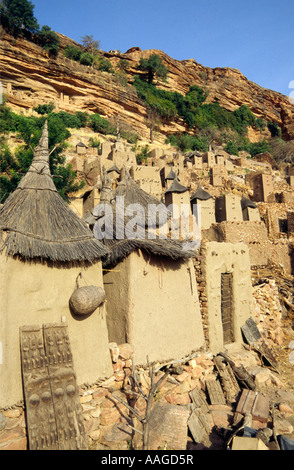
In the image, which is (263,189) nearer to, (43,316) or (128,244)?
(128,244)

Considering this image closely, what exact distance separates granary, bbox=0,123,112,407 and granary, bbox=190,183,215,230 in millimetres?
15276

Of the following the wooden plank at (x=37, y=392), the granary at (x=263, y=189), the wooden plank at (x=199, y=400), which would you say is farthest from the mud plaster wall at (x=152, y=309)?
the granary at (x=263, y=189)

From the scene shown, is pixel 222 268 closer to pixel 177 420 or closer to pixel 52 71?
pixel 177 420

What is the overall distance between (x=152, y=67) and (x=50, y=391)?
2205 inches

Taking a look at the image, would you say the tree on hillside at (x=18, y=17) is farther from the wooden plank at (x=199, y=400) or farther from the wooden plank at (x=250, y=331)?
the wooden plank at (x=199, y=400)

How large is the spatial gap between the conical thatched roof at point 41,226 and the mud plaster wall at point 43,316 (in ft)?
0.79

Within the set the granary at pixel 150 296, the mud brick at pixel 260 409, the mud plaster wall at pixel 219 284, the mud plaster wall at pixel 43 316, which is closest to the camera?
the mud plaster wall at pixel 43 316

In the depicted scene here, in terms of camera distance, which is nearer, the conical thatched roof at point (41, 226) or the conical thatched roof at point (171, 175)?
the conical thatched roof at point (41, 226)

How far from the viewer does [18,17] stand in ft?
115

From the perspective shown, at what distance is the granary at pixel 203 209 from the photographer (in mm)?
20016

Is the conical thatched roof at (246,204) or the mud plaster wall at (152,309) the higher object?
the conical thatched roof at (246,204)

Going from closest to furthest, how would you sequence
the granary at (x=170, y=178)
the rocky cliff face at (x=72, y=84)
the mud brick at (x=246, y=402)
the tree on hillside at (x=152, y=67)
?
1. the mud brick at (x=246, y=402)
2. the granary at (x=170, y=178)
3. the rocky cliff face at (x=72, y=84)
4. the tree on hillside at (x=152, y=67)

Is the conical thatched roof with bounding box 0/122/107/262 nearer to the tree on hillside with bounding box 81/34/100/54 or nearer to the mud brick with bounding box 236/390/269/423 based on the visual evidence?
the mud brick with bounding box 236/390/269/423

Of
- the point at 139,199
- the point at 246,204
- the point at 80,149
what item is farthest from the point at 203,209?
the point at 80,149
